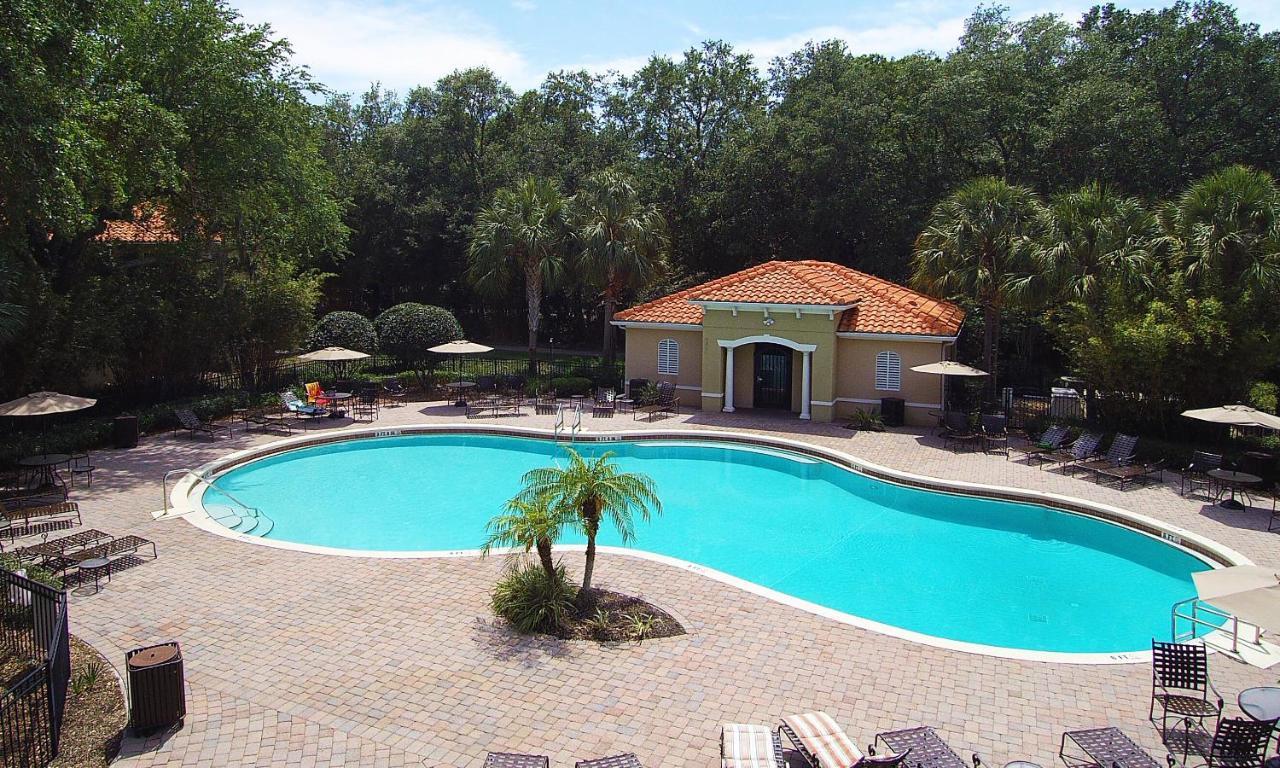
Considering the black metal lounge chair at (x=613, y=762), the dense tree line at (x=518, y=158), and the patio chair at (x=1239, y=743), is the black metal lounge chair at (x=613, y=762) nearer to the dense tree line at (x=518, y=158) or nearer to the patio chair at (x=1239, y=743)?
the patio chair at (x=1239, y=743)

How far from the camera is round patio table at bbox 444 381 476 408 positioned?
90.5 feet

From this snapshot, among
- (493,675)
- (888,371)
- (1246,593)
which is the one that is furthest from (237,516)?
(888,371)

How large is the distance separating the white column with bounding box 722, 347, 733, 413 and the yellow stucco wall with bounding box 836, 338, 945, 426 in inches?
133

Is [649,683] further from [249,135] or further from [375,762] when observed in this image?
[249,135]

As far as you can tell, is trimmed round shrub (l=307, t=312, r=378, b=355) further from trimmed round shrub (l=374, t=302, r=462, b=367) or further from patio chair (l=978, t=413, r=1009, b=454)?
patio chair (l=978, t=413, r=1009, b=454)

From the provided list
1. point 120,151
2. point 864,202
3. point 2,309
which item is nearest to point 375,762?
point 2,309

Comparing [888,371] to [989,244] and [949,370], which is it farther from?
Result: [989,244]

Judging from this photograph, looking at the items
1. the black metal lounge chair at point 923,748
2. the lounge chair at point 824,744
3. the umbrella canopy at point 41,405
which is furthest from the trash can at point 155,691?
the umbrella canopy at point 41,405

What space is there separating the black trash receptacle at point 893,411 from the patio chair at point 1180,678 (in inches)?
626

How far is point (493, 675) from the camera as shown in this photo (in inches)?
356

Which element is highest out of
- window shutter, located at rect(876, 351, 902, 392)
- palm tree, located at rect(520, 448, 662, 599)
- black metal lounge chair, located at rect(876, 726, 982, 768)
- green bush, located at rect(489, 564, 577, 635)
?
window shutter, located at rect(876, 351, 902, 392)

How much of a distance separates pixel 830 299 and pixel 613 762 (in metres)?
19.3

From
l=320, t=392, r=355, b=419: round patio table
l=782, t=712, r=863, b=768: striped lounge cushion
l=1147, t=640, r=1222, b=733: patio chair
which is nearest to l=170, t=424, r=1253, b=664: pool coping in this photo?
l=1147, t=640, r=1222, b=733: patio chair

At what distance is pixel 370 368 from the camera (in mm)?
34219
